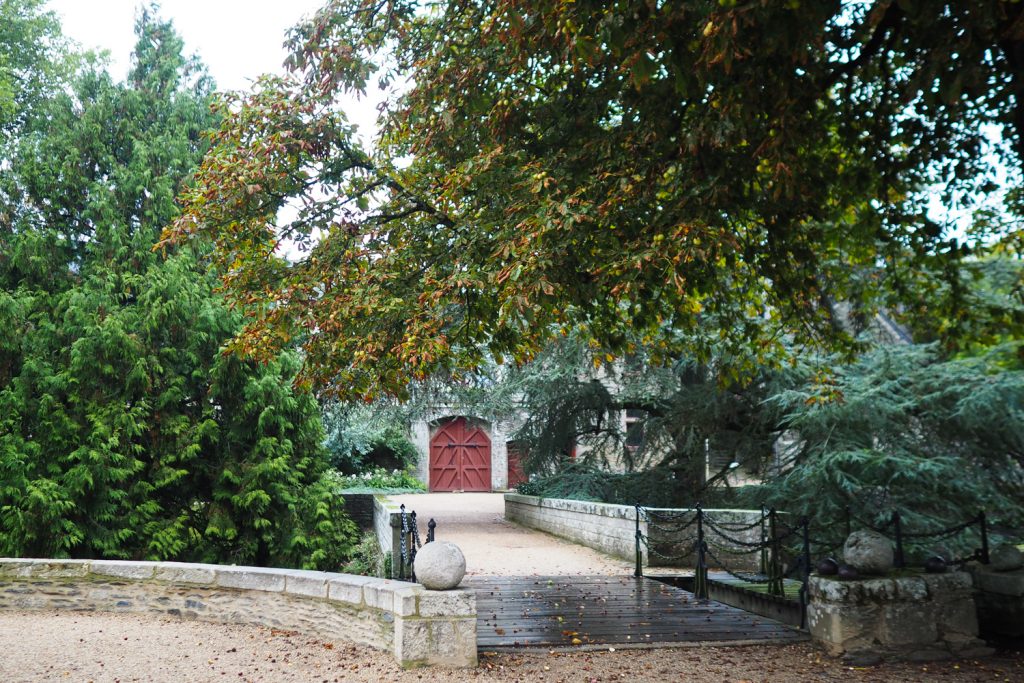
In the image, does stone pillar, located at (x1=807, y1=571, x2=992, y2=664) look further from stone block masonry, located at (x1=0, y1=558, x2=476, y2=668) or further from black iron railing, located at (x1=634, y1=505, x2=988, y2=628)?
stone block masonry, located at (x1=0, y1=558, x2=476, y2=668)

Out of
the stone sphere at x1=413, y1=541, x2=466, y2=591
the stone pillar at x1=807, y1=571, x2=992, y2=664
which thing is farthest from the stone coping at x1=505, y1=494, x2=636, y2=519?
the stone sphere at x1=413, y1=541, x2=466, y2=591

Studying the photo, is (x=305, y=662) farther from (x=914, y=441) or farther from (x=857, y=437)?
(x=914, y=441)

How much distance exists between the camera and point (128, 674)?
20.5 ft

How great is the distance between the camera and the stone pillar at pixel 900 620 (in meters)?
6.58

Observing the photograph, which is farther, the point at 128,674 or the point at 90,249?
the point at 90,249

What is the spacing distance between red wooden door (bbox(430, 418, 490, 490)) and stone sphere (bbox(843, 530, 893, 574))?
2378cm

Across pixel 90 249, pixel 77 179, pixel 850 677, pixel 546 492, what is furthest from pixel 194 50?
pixel 850 677

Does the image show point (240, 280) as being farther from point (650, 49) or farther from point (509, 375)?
point (509, 375)

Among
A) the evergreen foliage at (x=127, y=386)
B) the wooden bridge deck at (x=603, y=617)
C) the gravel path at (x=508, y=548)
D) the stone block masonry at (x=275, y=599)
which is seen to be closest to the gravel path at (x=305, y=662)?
the stone block masonry at (x=275, y=599)

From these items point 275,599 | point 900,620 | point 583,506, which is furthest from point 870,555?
point 583,506

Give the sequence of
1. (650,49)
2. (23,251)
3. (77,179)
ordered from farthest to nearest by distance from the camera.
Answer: (77,179)
(23,251)
(650,49)

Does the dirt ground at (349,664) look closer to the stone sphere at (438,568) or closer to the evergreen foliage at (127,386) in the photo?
the stone sphere at (438,568)

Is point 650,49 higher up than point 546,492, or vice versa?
point 650,49

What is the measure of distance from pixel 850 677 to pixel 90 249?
12426 mm
